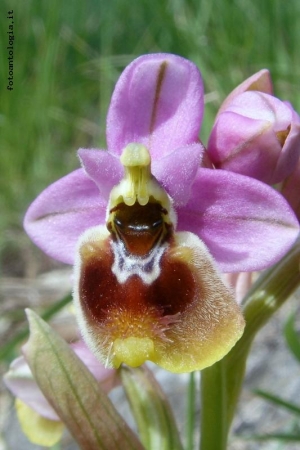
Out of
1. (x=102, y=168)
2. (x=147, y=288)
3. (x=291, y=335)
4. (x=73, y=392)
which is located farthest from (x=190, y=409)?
(x=102, y=168)

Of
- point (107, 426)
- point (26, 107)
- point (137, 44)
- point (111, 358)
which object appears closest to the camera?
point (111, 358)

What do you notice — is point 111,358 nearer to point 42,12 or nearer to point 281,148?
point 281,148

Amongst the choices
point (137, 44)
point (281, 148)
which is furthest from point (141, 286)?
point (137, 44)

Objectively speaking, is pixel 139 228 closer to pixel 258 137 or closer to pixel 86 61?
pixel 258 137

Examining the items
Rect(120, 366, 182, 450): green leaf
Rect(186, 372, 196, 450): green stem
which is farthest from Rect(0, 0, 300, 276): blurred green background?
Rect(120, 366, 182, 450): green leaf

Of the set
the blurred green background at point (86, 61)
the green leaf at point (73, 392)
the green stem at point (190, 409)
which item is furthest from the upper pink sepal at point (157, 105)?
the blurred green background at point (86, 61)

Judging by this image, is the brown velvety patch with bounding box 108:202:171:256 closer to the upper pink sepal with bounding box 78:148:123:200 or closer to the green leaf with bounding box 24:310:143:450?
the upper pink sepal with bounding box 78:148:123:200
